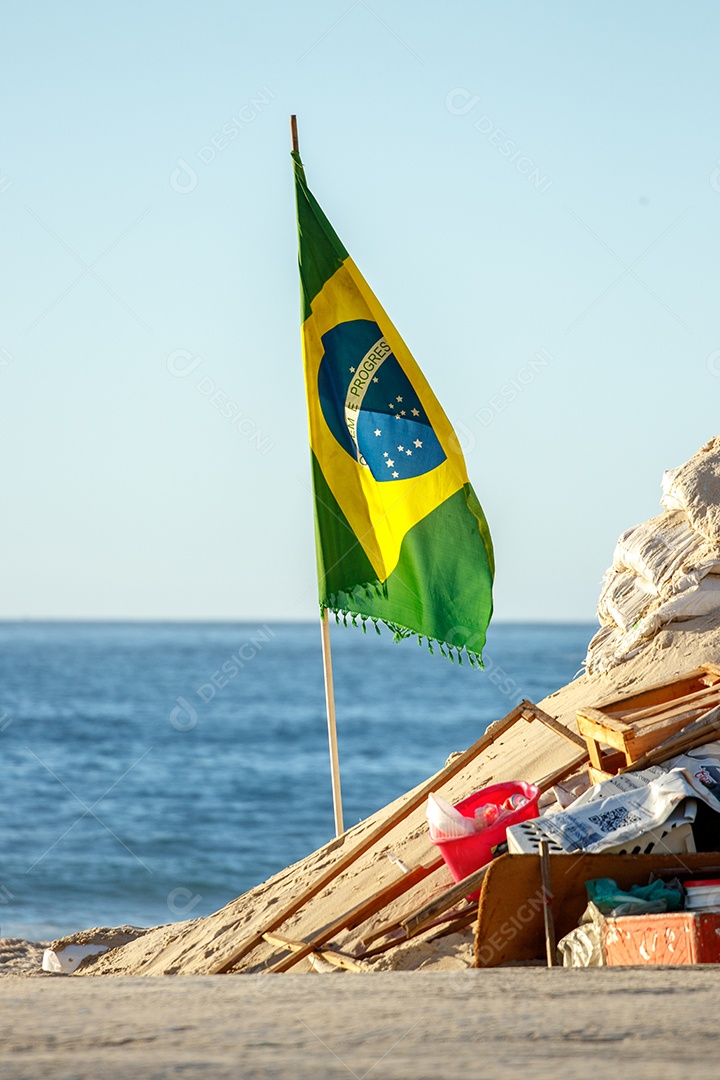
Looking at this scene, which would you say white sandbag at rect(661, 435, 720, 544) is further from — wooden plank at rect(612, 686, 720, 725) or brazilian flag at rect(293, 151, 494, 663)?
wooden plank at rect(612, 686, 720, 725)

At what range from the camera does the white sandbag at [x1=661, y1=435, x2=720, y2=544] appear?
23.4 feet

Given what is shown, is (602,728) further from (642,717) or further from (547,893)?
(547,893)

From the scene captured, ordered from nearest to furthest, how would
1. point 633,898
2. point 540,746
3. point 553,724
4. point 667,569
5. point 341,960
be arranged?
point 633,898
point 341,960
point 553,724
point 540,746
point 667,569

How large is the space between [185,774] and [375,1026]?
22977 millimetres

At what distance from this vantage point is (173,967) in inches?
246

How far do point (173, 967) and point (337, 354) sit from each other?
340 centimetres

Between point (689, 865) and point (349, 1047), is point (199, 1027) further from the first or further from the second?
point (689, 865)

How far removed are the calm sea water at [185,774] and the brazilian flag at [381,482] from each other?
576 mm

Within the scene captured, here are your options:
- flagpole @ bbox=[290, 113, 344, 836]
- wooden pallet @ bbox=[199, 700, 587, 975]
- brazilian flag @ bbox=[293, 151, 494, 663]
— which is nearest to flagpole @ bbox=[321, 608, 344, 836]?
flagpole @ bbox=[290, 113, 344, 836]

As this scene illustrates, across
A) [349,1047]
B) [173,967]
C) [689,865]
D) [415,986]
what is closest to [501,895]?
[689,865]

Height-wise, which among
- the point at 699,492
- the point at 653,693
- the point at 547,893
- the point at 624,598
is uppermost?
the point at 699,492

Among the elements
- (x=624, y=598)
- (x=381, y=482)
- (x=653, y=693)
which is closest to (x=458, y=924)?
(x=653, y=693)

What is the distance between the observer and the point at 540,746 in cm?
665

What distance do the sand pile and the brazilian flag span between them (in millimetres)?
714
